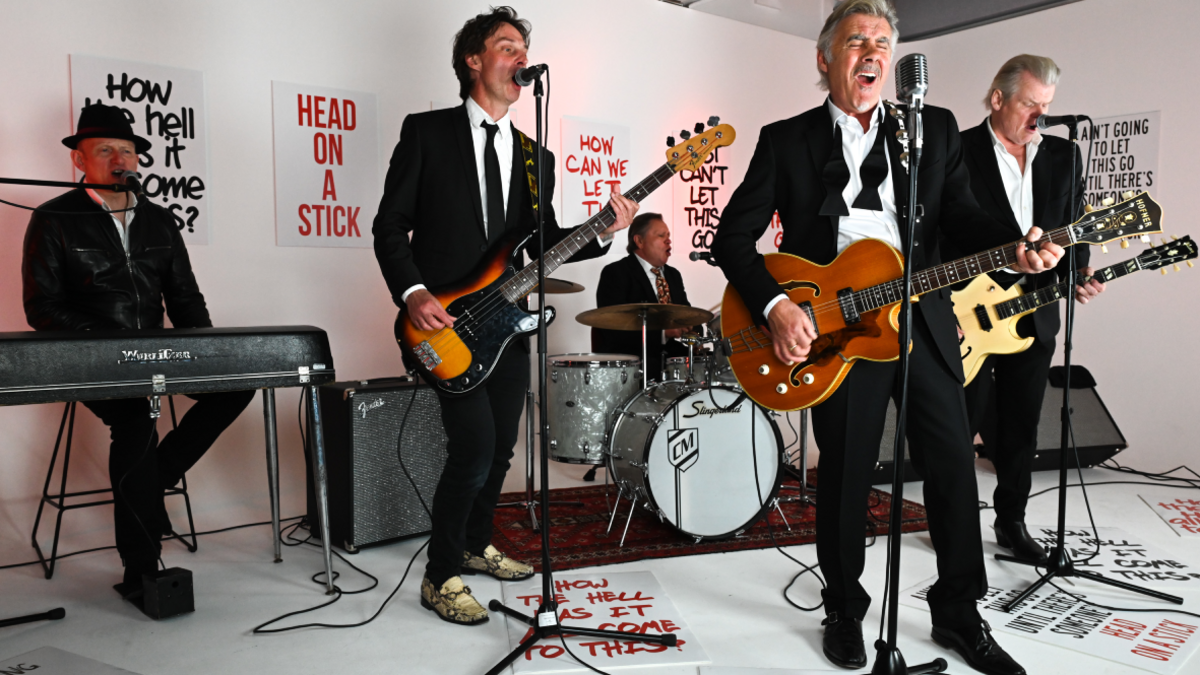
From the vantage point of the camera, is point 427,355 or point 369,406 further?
point 369,406

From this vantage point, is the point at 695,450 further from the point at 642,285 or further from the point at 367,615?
the point at 642,285

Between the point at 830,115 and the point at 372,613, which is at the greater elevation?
the point at 830,115

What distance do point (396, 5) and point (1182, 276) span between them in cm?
476

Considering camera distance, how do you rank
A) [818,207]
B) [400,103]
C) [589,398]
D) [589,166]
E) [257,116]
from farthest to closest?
[589,166], [400,103], [257,116], [589,398], [818,207]

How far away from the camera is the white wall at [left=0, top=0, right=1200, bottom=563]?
3311 millimetres

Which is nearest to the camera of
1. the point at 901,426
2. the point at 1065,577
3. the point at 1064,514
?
the point at 901,426

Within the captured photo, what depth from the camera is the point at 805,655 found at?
219 cm

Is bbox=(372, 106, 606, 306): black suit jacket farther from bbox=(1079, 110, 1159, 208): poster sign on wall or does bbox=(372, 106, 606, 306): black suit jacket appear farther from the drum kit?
bbox=(1079, 110, 1159, 208): poster sign on wall

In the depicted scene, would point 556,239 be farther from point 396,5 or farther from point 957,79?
point 957,79

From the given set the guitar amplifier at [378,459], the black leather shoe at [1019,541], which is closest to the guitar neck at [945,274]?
the black leather shoe at [1019,541]

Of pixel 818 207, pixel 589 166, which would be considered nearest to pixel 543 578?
pixel 818 207

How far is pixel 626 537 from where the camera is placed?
11.0 ft

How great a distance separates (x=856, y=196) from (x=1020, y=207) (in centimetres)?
123

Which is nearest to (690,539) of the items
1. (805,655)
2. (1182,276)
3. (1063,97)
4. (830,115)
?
(805,655)
